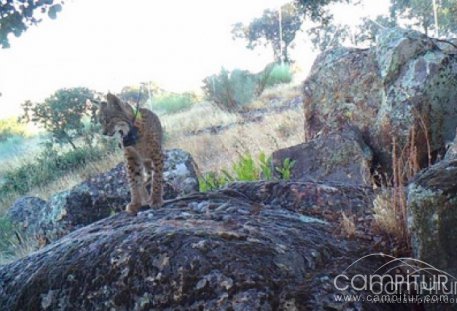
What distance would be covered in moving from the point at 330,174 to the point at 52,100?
12733 mm

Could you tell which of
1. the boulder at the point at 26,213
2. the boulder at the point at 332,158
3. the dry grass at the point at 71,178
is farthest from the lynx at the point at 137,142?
the dry grass at the point at 71,178

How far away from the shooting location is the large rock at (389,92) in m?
6.72

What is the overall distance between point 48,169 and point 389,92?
12.2 metres

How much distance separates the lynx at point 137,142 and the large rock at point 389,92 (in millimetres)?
2709

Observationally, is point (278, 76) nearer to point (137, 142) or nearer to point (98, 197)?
point (98, 197)

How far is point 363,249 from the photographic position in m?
3.13

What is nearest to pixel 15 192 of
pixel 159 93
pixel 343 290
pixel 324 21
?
pixel 324 21

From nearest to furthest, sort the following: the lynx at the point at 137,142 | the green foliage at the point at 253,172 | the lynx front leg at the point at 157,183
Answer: the lynx front leg at the point at 157,183, the lynx at the point at 137,142, the green foliage at the point at 253,172

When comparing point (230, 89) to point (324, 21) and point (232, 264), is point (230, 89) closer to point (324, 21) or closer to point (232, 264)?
point (324, 21)

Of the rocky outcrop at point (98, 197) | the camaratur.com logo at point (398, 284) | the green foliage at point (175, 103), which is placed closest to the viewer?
the camaratur.com logo at point (398, 284)

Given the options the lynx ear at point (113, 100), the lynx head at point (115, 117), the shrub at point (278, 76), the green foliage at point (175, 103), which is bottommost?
the green foliage at point (175, 103)

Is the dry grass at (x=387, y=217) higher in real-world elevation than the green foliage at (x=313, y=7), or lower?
lower

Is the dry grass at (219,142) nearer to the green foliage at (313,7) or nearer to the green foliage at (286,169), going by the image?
the green foliage at (313,7)

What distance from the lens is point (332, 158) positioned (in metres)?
7.27
